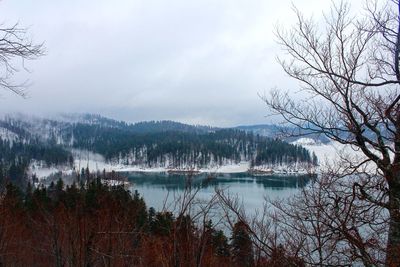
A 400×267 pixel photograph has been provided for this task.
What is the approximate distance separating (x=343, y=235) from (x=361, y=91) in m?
1.69

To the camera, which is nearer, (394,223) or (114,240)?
(394,223)

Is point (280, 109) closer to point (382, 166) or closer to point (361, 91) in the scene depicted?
point (361, 91)

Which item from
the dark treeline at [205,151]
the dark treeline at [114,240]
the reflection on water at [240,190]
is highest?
the dark treeline at [205,151]

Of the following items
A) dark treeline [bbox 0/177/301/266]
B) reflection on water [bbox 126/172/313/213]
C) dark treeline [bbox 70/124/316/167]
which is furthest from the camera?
dark treeline [bbox 70/124/316/167]

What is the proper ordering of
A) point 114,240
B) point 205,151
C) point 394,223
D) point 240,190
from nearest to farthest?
point 394,223, point 114,240, point 240,190, point 205,151

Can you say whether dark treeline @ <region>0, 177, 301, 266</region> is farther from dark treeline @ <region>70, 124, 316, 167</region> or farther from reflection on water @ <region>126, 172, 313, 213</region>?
dark treeline @ <region>70, 124, 316, 167</region>

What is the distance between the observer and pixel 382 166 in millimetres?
4188

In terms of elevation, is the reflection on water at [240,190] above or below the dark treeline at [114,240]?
below

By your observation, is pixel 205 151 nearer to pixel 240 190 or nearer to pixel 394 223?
pixel 240 190

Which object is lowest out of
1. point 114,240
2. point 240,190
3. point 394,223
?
point 240,190

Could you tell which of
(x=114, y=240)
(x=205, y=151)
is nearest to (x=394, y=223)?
(x=114, y=240)

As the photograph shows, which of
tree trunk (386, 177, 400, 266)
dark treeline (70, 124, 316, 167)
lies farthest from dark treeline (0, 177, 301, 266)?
dark treeline (70, 124, 316, 167)

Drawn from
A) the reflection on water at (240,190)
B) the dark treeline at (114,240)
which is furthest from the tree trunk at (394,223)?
the reflection on water at (240,190)

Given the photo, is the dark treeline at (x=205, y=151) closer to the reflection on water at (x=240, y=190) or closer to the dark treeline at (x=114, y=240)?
the reflection on water at (x=240, y=190)
